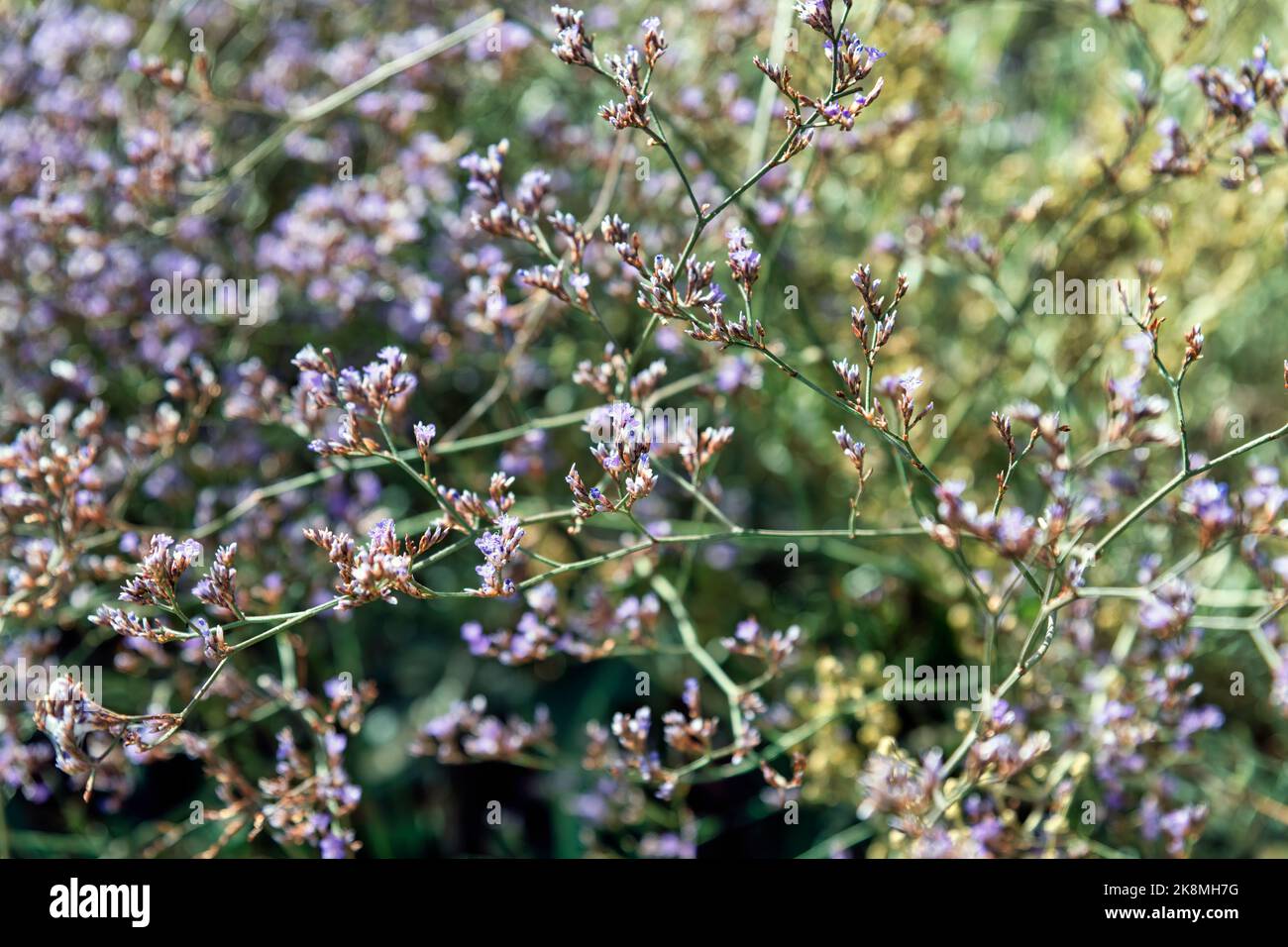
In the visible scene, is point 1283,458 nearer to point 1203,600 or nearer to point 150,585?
point 1203,600

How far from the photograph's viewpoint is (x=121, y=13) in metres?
2.93

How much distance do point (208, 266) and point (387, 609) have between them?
988 mm

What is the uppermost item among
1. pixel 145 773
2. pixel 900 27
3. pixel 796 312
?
pixel 900 27

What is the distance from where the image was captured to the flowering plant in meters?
1.69

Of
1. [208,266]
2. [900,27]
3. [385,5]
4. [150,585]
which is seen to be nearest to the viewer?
[150,585]

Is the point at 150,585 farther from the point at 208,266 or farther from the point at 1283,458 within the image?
the point at 1283,458

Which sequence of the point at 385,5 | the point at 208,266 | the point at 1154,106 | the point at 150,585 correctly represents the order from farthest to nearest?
the point at 385,5, the point at 208,266, the point at 1154,106, the point at 150,585

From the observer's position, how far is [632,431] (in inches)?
57.6

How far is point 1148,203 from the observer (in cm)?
244

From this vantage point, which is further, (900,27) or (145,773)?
(145,773)

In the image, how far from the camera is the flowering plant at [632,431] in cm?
169
